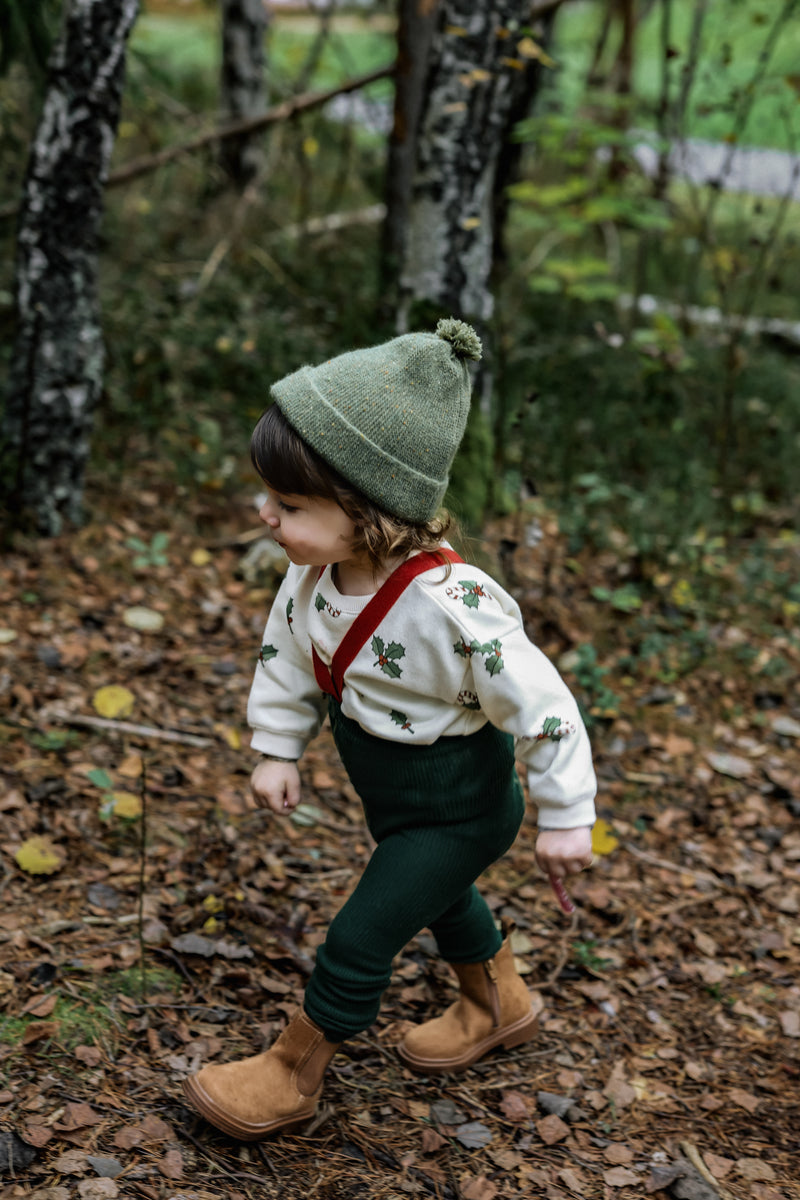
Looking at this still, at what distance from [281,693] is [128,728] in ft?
4.55

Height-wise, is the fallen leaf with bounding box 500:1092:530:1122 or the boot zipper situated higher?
the boot zipper

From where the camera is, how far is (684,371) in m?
7.07

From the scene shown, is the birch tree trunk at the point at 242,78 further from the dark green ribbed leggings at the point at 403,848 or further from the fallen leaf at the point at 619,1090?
the fallen leaf at the point at 619,1090

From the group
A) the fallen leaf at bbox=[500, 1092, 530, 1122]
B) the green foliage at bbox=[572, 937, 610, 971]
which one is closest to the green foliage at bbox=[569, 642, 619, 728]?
the green foliage at bbox=[572, 937, 610, 971]

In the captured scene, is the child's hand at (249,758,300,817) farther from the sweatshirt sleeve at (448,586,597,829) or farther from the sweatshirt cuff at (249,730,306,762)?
the sweatshirt sleeve at (448,586,597,829)

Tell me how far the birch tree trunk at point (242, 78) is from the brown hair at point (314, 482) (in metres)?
6.01

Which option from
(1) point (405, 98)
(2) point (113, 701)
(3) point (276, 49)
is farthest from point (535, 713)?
(3) point (276, 49)

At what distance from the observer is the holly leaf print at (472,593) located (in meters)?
1.96

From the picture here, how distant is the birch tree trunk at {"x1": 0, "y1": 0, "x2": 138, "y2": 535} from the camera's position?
12.2 ft

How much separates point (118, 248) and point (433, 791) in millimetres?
5721

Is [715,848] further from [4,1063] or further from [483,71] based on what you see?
[483,71]

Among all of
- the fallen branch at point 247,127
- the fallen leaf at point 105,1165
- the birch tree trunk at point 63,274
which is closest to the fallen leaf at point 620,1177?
the fallen leaf at point 105,1165

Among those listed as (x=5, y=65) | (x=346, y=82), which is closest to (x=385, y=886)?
(x=5, y=65)

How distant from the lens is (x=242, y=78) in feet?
23.7
